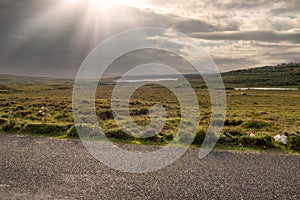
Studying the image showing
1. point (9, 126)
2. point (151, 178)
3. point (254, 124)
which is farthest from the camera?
point (254, 124)

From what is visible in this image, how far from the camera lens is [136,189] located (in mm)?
8844

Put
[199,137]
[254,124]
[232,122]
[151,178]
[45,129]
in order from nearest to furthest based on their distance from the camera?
[151,178] < [199,137] < [45,129] < [254,124] < [232,122]

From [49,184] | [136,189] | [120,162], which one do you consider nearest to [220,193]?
[136,189]

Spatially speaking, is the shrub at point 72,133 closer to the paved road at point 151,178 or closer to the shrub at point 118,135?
the shrub at point 118,135

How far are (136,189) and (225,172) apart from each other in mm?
3371

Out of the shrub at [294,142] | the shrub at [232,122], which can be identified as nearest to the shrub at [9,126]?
the shrub at [232,122]

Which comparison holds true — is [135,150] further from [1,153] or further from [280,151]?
[280,151]

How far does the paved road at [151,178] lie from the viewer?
8.52 meters

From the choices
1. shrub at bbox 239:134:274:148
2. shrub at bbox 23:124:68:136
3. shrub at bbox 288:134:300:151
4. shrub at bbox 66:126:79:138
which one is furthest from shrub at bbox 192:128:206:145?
shrub at bbox 23:124:68:136

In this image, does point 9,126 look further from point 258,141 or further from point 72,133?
point 258,141

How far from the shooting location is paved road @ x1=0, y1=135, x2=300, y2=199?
8.52m

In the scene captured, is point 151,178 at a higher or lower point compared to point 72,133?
lower

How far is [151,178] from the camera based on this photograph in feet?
32.0

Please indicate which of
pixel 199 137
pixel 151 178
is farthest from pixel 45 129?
pixel 151 178
